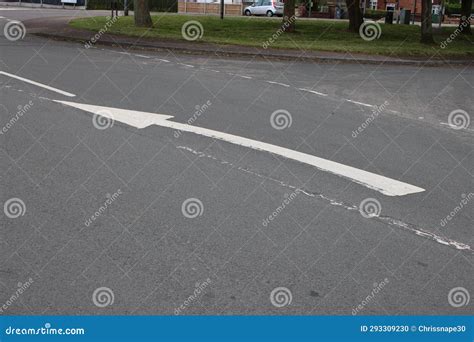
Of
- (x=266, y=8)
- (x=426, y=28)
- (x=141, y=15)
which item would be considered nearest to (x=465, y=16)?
(x=426, y=28)

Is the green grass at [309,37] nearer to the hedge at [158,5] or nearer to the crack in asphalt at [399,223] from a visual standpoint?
the crack in asphalt at [399,223]

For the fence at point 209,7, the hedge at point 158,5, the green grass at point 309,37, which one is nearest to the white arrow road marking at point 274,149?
the green grass at point 309,37

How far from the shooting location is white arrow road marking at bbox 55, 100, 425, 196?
709 cm

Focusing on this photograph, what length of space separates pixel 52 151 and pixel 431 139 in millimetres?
5610

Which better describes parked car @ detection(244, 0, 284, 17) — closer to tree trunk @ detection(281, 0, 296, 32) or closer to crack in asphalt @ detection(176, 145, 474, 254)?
tree trunk @ detection(281, 0, 296, 32)

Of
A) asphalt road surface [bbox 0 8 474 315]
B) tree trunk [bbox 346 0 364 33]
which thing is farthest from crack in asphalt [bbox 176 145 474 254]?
tree trunk [bbox 346 0 364 33]

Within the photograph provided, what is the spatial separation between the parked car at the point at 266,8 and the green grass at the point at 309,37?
Answer: 1720 centimetres

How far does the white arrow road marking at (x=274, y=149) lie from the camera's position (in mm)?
7090

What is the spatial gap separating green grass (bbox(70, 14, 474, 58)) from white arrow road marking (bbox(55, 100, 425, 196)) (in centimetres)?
1327

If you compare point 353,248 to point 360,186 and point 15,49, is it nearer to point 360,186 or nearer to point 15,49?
point 360,186

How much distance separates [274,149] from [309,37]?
67.4ft

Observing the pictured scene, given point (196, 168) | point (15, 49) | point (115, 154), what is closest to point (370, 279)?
point (196, 168)

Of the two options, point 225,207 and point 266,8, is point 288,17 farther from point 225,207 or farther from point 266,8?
point 225,207

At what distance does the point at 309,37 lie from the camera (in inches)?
1102
